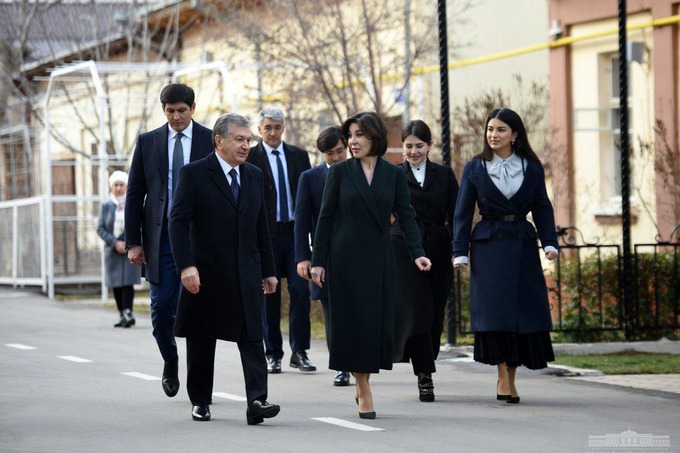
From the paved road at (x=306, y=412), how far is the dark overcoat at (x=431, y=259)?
0.52 m

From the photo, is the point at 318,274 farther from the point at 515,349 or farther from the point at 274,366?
the point at 274,366

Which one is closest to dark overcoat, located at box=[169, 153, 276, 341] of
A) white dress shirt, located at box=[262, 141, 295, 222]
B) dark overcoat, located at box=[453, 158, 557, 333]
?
dark overcoat, located at box=[453, 158, 557, 333]

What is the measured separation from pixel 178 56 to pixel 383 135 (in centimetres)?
2183

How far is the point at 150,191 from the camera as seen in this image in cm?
948

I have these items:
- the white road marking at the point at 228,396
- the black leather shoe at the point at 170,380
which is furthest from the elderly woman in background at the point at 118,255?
the black leather shoe at the point at 170,380

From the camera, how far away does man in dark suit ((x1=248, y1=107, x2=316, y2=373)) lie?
11.3m

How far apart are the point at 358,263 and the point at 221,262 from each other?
901 millimetres

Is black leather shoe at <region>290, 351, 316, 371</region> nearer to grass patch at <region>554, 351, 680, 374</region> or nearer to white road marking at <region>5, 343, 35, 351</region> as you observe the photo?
grass patch at <region>554, 351, 680, 374</region>

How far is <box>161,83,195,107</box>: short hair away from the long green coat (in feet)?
3.96

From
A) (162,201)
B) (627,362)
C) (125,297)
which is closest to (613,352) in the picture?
(627,362)

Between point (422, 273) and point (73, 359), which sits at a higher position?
point (422, 273)

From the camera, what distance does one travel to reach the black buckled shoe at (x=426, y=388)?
374 inches

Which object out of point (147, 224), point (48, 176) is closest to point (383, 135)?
point (147, 224)
